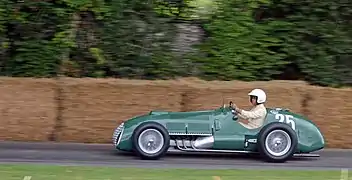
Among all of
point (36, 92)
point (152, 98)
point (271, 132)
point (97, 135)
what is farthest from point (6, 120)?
point (271, 132)

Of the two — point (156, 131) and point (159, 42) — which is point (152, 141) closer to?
point (156, 131)

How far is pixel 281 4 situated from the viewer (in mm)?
16391

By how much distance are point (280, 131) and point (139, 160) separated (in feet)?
6.66

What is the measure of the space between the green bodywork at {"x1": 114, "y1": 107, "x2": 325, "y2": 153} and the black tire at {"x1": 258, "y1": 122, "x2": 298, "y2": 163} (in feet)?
0.45

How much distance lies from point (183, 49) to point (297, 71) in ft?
7.38

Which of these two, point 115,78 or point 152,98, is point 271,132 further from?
point 115,78

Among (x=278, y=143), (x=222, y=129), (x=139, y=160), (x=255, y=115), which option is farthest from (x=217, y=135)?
(x=139, y=160)

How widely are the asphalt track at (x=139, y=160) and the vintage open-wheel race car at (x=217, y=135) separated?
0.17 meters

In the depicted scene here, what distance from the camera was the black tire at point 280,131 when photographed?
38.2 feet

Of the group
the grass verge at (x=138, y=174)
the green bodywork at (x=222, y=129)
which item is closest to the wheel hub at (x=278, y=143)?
the green bodywork at (x=222, y=129)

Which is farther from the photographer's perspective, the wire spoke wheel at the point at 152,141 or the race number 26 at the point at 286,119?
the race number 26 at the point at 286,119

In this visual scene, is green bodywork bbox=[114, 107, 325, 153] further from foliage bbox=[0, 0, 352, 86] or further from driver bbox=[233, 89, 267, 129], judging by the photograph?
foliage bbox=[0, 0, 352, 86]

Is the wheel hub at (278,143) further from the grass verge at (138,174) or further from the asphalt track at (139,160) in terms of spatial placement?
the grass verge at (138,174)

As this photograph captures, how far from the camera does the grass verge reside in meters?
9.64
